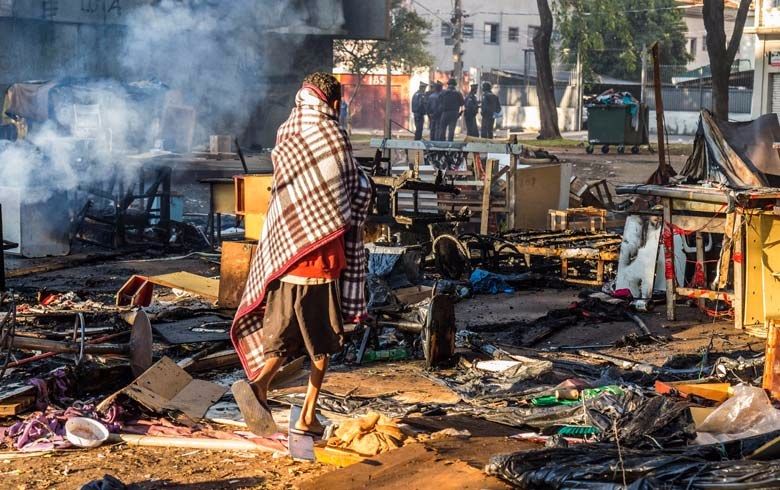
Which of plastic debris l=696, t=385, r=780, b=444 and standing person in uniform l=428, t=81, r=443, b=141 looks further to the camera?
standing person in uniform l=428, t=81, r=443, b=141

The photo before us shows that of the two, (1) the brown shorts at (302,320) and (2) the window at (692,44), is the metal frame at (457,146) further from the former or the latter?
(2) the window at (692,44)

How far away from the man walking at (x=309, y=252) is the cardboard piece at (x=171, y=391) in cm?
58

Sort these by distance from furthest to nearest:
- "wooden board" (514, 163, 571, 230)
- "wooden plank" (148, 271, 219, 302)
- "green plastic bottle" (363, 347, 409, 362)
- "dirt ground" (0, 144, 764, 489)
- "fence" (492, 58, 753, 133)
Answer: "fence" (492, 58, 753, 133) < "wooden board" (514, 163, 571, 230) < "wooden plank" (148, 271, 219, 302) < "green plastic bottle" (363, 347, 409, 362) < "dirt ground" (0, 144, 764, 489)

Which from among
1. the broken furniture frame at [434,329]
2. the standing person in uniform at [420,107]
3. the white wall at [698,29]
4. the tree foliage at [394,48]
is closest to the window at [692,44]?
the white wall at [698,29]

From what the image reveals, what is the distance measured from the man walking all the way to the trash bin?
25928 mm

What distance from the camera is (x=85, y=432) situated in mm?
5555

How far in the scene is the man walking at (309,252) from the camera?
18.1 ft

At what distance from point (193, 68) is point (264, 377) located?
24162 mm

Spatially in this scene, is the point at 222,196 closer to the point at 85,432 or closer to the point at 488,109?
the point at 85,432

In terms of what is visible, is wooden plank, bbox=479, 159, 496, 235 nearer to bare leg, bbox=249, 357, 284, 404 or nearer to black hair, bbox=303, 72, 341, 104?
black hair, bbox=303, 72, 341, 104

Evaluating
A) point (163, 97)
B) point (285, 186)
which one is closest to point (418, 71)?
point (163, 97)

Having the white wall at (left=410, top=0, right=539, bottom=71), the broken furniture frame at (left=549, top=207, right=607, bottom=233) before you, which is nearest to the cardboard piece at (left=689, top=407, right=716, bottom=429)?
the broken furniture frame at (left=549, top=207, right=607, bottom=233)

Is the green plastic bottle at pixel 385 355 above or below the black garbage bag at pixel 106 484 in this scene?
below

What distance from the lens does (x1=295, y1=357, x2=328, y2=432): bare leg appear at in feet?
18.3
